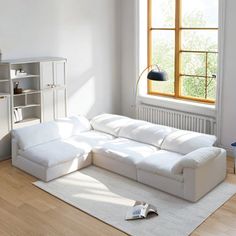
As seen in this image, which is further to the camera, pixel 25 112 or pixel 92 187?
pixel 25 112

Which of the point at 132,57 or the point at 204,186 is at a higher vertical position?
the point at 132,57

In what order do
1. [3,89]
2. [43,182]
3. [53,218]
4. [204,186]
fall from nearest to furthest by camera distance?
[53,218] < [204,186] < [43,182] < [3,89]

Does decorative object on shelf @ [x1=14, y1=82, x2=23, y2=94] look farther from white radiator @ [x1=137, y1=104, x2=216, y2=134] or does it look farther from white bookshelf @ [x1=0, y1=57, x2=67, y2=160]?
white radiator @ [x1=137, y1=104, x2=216, y2=134]

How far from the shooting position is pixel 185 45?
6609mm

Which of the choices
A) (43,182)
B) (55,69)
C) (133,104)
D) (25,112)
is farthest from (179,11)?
(43,182)


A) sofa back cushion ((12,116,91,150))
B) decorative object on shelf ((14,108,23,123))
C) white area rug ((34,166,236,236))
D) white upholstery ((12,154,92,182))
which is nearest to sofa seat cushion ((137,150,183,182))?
white area rug ((34,166,236,236))

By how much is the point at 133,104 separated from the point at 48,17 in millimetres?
2221

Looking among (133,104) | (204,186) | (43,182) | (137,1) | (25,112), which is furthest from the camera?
(133,104)

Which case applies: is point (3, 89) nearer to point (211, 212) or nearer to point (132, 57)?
point (132, 57)

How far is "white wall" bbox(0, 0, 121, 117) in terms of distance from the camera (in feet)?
19.1

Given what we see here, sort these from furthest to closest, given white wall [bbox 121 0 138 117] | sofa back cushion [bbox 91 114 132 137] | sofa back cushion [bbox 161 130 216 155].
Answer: white wall [bbox 121 0 138 117] < sofa back cushion [bbox 91 114 132 137] < sofa back cushion [bbox 161 130 216 155]

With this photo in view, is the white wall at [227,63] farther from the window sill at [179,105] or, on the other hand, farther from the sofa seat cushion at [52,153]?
the sofa seat cushion at [52,153]

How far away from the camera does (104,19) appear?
691 centimetres

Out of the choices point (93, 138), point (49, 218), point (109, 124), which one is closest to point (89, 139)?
point (93, 138)
